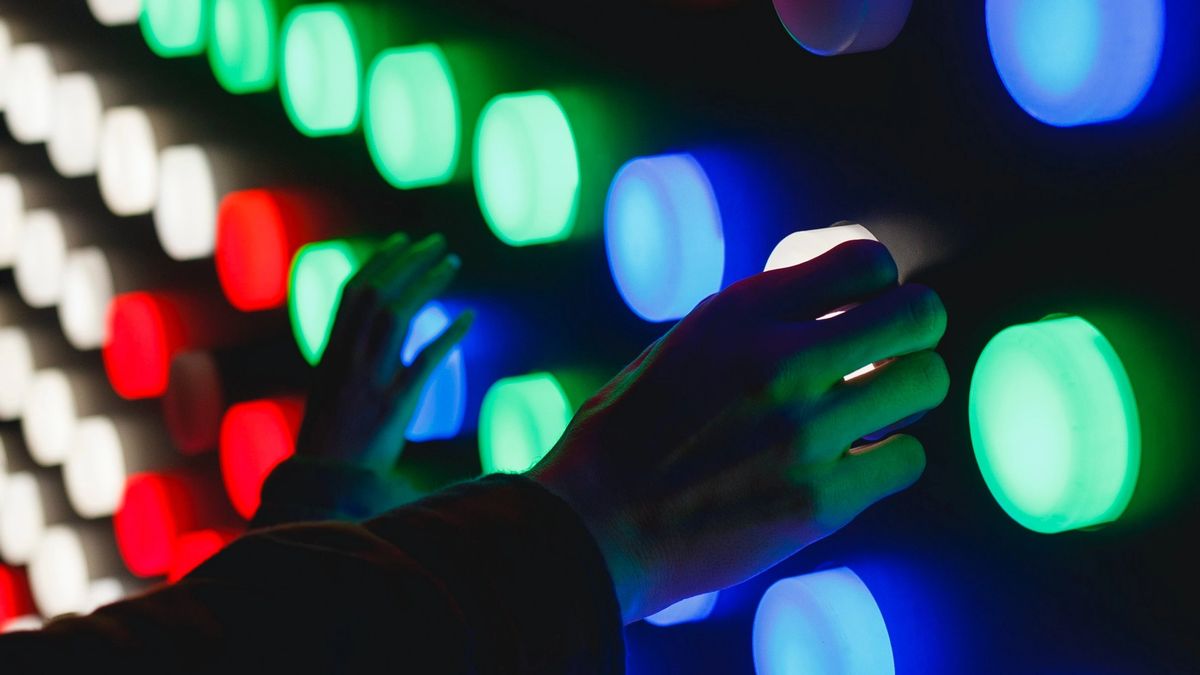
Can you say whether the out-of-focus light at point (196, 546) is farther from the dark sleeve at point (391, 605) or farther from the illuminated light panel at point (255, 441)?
the dark sleeve at point (391, 605)

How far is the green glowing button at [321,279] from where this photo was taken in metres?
0.98

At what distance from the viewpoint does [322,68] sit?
36.9 inches

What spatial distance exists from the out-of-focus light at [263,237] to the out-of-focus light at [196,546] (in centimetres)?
24

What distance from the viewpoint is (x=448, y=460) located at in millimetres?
932

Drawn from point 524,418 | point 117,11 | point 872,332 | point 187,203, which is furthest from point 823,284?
point 117,11

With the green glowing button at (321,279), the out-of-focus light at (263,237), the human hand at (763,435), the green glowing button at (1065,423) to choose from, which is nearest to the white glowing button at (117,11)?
the out-of-focus light at (263,237)

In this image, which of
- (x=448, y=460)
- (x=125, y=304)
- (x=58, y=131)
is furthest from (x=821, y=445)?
(x=58, y=131)

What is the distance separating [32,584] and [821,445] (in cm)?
120

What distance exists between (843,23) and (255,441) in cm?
69

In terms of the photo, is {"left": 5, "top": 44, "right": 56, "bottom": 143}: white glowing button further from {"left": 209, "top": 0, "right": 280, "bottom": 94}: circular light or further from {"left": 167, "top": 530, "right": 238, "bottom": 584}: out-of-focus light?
{"left": 167, "top": 530, "right": 238, "bottom": 584}: out-of-focus light

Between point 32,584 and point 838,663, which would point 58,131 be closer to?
point 32,584

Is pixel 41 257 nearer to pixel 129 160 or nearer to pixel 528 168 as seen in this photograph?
pixel 129 160

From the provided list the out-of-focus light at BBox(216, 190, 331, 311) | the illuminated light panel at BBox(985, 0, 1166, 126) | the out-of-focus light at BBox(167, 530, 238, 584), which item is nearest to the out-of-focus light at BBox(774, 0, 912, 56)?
the illuminated light panel at BBox(985, 0, 1166, 126)

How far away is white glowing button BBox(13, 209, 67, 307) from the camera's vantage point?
4.54 ft
